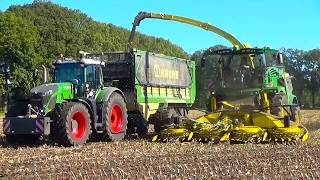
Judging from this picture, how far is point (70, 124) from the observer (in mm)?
11664

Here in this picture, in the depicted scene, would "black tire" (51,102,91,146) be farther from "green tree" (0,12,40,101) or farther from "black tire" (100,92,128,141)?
"green tree" (0,12,40,101)

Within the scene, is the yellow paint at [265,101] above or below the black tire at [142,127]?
Result: above

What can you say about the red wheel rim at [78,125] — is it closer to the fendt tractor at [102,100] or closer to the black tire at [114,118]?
the fendt tractor at [102,100]

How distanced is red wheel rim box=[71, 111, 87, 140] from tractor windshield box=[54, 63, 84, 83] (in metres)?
1.25

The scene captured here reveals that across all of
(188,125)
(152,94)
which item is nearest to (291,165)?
(188,125)

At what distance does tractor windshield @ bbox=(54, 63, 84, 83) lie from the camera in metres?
13.1

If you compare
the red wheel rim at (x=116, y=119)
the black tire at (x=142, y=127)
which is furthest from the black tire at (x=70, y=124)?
the black tire at (x=142, y=127)

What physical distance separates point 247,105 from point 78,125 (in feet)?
15.9

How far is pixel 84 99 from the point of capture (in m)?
12.5

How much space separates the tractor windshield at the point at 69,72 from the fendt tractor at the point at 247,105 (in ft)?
8.45

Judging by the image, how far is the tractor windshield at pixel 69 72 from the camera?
43.0ft

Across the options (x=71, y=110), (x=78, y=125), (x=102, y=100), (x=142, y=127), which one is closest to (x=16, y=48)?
(x=142, y=127)

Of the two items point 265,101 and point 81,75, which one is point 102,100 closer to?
point 81,75

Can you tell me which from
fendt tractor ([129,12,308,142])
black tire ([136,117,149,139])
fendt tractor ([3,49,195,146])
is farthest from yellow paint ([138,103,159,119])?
fendt tractor ([129,12,308,142])
